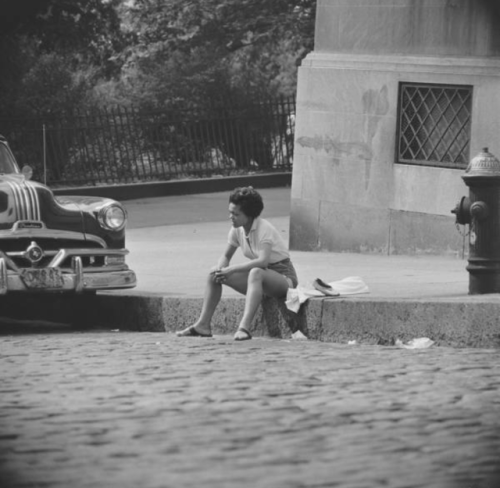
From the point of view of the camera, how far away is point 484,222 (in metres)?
10.3

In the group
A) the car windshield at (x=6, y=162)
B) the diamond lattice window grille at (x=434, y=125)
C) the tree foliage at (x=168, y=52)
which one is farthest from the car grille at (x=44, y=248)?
the tree foliage at (x=168, y=52)

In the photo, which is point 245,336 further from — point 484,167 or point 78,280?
point 484,167

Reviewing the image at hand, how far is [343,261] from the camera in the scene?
13.7 m

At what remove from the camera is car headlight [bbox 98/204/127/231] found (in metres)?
11.2

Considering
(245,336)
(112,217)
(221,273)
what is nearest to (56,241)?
(112,217)

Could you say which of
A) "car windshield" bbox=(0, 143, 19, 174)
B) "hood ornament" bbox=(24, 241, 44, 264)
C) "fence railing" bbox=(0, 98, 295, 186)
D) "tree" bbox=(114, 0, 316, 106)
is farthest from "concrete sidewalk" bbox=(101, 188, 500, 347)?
"tree" bbox=(114, 0, 316, 106)

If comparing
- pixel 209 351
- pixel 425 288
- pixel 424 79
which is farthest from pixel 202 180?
pixel 209 351

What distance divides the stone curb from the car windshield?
3.26ft

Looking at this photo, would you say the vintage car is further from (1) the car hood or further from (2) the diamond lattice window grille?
(2) the diamond lattice window grille

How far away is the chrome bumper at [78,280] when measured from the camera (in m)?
10.6

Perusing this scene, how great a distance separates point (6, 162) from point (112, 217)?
1.03m

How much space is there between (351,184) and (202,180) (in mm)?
7445

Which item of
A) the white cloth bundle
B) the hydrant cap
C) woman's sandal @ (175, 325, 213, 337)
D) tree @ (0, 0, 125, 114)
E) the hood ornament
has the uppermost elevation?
tree @ (0, 0, 125, 114)

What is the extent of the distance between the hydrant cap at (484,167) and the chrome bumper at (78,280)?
2685 millimetres
